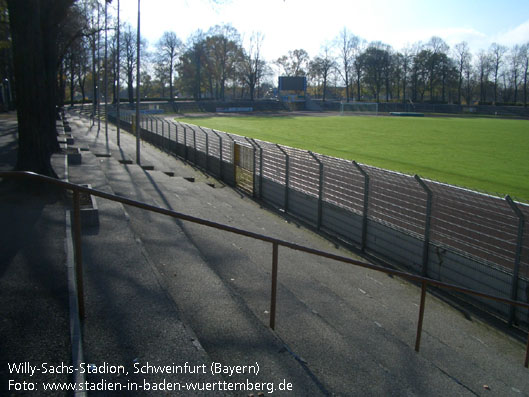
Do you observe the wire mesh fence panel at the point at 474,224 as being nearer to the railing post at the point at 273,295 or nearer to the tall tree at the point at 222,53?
the railing post at the point at 273,295

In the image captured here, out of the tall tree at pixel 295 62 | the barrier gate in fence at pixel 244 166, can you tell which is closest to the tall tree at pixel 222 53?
the tall tree at pixel 295 62

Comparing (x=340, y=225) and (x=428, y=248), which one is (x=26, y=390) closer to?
(x=428, y=248)

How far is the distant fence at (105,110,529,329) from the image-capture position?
7.93 m

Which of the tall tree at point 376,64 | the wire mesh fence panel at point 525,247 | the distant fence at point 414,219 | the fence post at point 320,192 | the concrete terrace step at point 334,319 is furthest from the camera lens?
the tall tree at point 376,64

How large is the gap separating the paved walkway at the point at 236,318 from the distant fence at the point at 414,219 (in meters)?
0.78

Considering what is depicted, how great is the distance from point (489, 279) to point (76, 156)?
588 inches

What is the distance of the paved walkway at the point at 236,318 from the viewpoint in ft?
14.5

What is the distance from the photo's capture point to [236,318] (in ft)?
17.9

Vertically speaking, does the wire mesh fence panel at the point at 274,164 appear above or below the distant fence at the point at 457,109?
below

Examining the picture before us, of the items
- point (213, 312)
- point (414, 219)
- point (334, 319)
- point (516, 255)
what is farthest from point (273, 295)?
point (414, 219)

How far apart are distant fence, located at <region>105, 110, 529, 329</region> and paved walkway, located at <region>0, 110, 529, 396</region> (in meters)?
0.78

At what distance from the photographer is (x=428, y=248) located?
9.38 m

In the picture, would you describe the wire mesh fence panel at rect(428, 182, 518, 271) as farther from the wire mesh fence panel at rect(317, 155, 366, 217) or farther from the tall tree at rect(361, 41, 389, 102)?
the tall tree at rect(361, 41, 389, 102)

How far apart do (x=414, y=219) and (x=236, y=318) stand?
5466 millimetres
